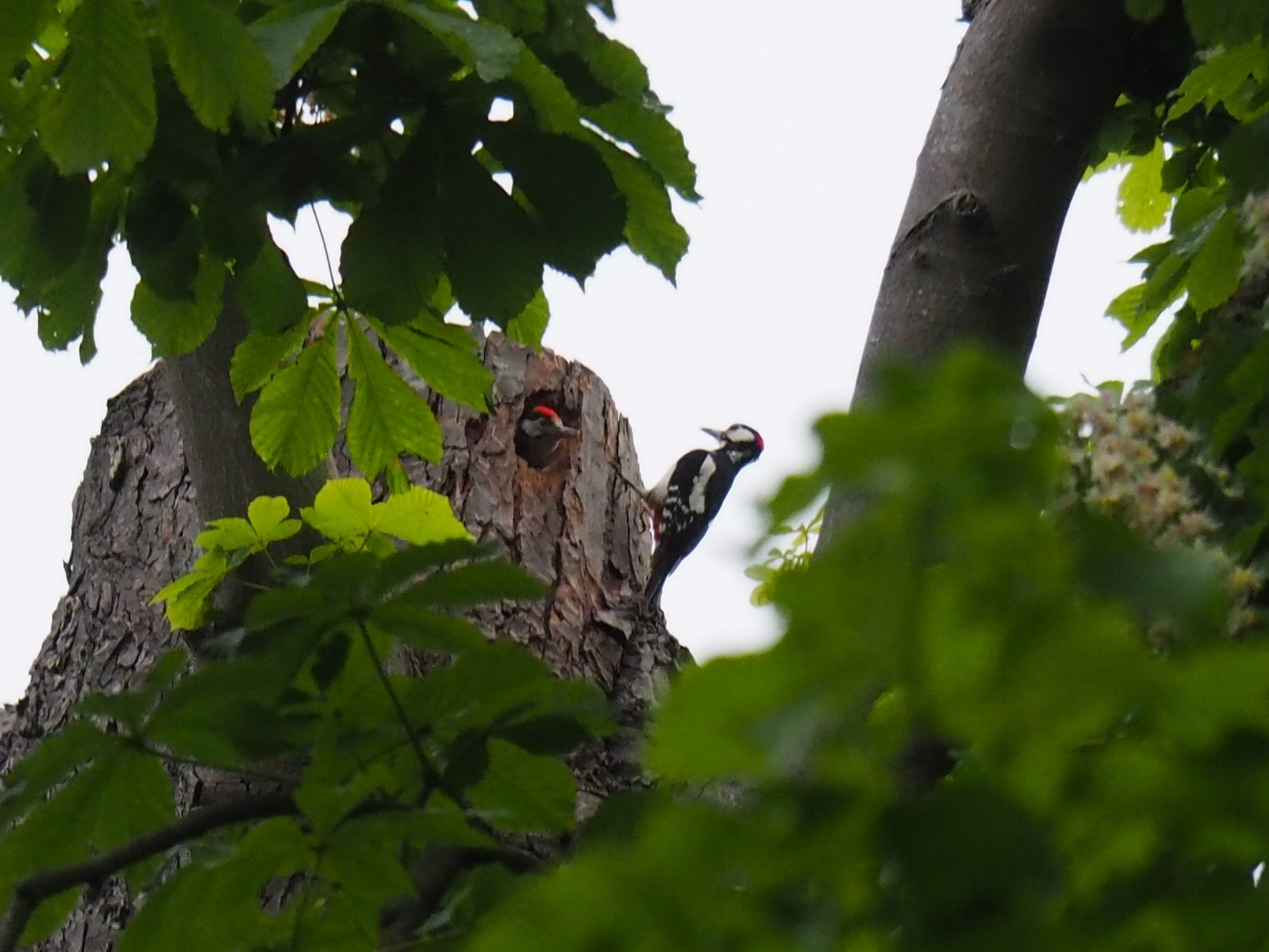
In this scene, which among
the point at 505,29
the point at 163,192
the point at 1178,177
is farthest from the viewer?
the point at 1178,177

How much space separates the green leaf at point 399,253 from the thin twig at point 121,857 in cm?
46

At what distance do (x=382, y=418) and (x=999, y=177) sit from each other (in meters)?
0.70

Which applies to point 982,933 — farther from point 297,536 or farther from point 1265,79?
point 297,536

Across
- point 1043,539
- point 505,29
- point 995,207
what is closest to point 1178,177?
point 995,207

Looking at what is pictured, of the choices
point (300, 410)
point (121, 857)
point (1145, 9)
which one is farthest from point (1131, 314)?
point (121, 857)

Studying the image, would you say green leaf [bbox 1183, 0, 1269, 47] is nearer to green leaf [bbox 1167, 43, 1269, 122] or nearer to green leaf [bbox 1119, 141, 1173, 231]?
green leaf [bbox 1167, 43, 1269, 122]

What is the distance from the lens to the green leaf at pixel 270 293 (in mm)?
1249

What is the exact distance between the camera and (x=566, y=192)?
1044mm

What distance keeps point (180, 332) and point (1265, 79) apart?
41.4 inches

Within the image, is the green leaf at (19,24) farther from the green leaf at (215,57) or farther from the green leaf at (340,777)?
the green leaf at (340,777)

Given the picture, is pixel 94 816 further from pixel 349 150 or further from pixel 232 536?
pixel 232 536

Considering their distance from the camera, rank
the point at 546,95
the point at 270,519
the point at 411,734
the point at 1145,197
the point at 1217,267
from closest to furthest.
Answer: the point at 411,734, the point at 546,95, the point at 1217,267, the point at 270,519, the point at 1145,197

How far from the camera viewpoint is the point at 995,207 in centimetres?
114

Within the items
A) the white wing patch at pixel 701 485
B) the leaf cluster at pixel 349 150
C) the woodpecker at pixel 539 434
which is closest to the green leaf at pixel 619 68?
the leaf cluster at pixel 349 150
